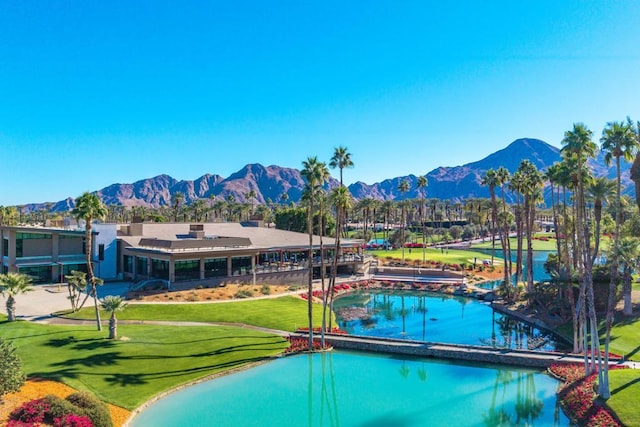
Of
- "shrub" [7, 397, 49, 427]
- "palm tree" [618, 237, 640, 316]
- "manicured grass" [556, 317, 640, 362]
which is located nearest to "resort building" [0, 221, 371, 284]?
"shrub" [7, 397, 49, 427]

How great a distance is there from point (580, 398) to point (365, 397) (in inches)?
473

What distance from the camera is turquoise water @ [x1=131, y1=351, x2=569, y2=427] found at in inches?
926

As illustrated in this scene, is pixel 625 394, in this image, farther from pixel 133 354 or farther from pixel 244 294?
pixel 244 294

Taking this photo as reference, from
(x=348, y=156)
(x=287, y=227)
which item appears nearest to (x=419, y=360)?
(x=348, y=156)

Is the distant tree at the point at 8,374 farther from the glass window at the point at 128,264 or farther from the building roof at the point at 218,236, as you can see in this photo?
the glass window at the point at 128,264

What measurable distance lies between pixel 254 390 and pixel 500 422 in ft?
46.9

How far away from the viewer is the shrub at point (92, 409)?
20.0 metres

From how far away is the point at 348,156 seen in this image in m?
39.8

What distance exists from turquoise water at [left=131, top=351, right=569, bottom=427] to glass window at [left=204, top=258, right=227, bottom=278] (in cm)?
2752

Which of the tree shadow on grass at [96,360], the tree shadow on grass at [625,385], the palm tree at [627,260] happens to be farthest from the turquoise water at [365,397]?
the palm tree at [627,260]

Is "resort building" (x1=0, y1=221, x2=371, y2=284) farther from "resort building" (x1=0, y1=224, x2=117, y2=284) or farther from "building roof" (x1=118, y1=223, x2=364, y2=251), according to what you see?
"building roof" (x1=118, y1=223, x2=364, y2=251)

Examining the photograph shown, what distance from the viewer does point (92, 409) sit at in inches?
800

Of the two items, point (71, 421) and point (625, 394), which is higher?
point (71, 421)

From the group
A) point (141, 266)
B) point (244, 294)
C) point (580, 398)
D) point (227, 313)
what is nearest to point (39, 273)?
point (141, 266)
